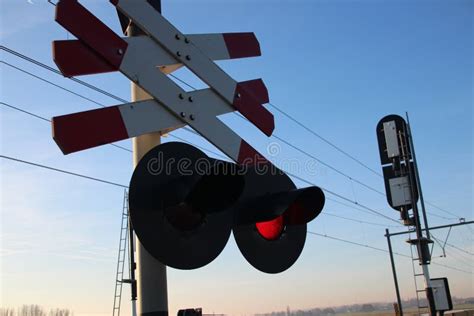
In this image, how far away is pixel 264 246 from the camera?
9.16 feet

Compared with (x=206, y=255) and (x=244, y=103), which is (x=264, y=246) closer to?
(x=206, y=255)

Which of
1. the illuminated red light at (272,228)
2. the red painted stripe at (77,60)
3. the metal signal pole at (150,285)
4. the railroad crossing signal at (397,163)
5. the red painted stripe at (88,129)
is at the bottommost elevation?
the metal signal pole at (150,285)

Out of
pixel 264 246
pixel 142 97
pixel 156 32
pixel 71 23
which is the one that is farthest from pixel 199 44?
pixel 264 246

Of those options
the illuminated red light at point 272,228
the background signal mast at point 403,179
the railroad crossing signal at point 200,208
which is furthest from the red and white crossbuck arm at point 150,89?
the background signal mast at point 403,179

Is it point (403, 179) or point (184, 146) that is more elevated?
point (403, 179)

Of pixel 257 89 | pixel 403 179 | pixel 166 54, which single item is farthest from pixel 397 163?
pixel 166 54

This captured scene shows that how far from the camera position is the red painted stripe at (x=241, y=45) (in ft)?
10.2

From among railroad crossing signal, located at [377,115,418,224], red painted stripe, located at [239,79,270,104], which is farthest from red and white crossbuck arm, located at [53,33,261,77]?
railroad crossing signal, located at [377,115,418,224]

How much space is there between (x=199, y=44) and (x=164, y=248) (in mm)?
1228

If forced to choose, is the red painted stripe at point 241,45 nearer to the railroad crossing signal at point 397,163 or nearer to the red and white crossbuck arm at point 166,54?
the red and white crossbuck arm at point 166,54

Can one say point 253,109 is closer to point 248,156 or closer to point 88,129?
point 248,156

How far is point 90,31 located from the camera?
2.29m

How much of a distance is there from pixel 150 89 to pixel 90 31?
380 mm

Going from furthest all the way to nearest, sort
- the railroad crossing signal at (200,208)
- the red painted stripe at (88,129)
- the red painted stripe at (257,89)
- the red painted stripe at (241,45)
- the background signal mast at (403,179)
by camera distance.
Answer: the background signal mast at (403,179) → the red painted stripe at (257,89) → the red painted stripe at (241,45) → the railroad crossing signal at (200,208) → the red painted stripe at (88,129)
